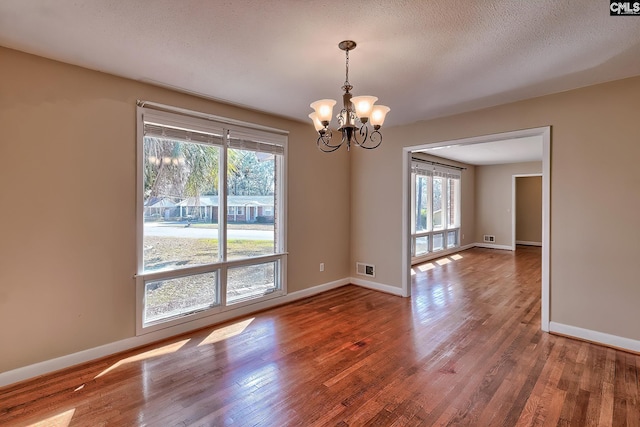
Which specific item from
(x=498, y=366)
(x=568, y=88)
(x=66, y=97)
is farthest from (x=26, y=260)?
(x=568, y=88)

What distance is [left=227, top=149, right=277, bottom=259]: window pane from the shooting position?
370 centimetres

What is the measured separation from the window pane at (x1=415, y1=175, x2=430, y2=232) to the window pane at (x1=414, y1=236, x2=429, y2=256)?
224 mm

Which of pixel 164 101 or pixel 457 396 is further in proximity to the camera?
pixel 164 101

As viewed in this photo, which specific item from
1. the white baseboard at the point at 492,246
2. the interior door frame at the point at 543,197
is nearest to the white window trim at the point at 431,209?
the white baseboard at the point at 492,246

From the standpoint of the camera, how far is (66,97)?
8.42ft

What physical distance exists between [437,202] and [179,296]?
21.9ft

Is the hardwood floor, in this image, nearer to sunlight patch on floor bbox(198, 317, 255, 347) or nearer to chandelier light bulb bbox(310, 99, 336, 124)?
sunlight patch on floor bbox(198, 317, 255, 347)

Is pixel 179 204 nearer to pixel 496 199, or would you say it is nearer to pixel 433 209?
pixel 433 209

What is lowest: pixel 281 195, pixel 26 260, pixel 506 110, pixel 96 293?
pixel 96 293

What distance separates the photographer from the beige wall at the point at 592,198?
112 inches

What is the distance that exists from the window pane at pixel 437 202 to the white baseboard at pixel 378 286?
143 inches

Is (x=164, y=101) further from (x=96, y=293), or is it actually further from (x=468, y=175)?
(x=468, y=175)

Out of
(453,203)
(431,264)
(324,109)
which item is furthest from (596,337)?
(453,203)

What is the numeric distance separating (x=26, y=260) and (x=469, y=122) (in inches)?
188
